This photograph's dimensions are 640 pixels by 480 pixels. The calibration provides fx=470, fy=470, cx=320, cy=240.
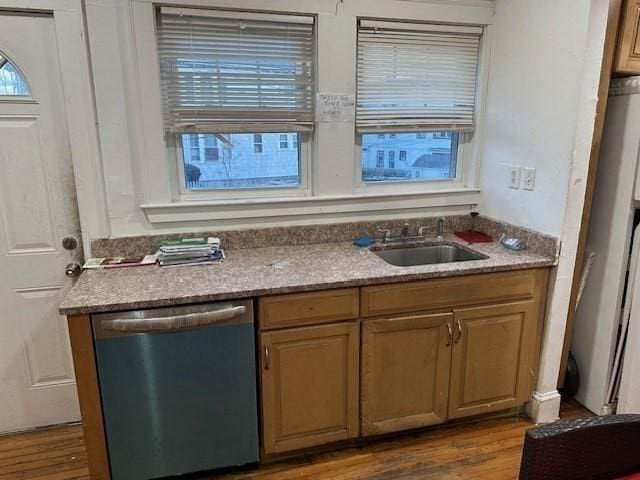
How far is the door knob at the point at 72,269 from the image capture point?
7.41ft

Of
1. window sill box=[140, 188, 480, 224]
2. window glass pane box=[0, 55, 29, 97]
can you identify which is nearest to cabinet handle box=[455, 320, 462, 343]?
window sill box=[140, 188, 480, 224]

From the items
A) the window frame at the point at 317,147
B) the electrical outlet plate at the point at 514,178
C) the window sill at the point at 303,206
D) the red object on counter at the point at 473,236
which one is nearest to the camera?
the window frame at the point at 317,147

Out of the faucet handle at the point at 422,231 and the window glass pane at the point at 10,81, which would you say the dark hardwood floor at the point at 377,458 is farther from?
the window glass pane at the point at 10,81

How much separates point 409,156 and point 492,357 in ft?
3.98

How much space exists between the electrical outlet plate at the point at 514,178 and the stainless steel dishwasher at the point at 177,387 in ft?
5.06

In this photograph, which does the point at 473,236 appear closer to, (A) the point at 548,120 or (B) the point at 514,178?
(B) the point at 514,178

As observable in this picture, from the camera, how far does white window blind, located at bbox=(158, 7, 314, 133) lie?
2.21 metres

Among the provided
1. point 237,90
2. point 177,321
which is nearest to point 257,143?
point 237,90

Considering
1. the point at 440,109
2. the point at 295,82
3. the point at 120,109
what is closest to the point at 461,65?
the point at 440,109

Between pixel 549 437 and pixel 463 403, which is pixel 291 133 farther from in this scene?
Answer: pixel 549 437

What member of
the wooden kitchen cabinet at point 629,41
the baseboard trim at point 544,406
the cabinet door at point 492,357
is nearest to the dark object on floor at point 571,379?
the baseboard trim at point 544,406

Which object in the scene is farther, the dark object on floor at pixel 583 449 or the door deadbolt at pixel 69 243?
the door deadbolt at pixel 69 243

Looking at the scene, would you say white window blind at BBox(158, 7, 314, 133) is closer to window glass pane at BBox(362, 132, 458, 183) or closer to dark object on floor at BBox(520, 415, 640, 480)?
window glass pane at BBox(362, 132, 458, 183)

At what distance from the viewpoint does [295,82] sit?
2402 millimetres
